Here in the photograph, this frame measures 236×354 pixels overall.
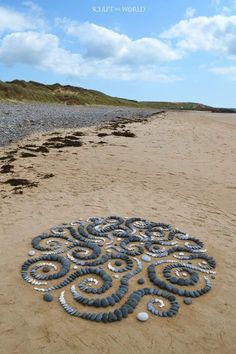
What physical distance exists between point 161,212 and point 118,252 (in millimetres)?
2600

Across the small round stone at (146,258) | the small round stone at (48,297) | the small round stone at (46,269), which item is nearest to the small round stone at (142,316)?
the small round stone at (48,297)

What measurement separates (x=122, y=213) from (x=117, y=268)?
280cm

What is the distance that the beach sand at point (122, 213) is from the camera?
445cm

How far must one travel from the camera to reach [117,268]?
606cm

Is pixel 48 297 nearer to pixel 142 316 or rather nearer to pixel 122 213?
pixel 142 316

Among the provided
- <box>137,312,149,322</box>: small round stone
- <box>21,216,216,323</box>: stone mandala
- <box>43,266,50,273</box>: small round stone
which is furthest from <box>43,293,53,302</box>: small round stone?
<box>137,312,149,322</box>: small round stone

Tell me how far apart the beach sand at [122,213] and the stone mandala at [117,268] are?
0.17 meters

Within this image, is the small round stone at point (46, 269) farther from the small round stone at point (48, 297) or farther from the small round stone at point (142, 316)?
the small round stone at point (142, 316)

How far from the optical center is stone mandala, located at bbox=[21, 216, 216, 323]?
5.10m

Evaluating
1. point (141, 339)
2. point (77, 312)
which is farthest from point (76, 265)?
point (141, 339)

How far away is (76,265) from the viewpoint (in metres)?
6.21

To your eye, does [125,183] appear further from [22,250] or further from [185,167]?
[22,250]

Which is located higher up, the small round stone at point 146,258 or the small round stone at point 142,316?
the small round stone at point 146,258

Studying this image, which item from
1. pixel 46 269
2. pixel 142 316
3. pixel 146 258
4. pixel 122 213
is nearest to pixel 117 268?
pixel 146 258
